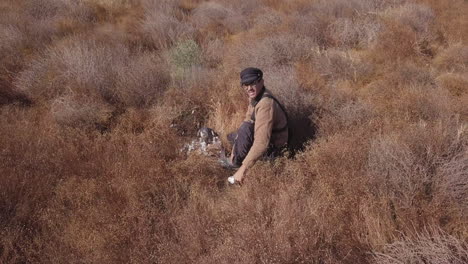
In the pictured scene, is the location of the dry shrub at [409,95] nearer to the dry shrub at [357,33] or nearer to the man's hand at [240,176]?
the dry shrub at [357,33]

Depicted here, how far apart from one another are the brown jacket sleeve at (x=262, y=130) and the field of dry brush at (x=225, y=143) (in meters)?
0.17

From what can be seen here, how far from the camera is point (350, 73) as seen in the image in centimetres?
538

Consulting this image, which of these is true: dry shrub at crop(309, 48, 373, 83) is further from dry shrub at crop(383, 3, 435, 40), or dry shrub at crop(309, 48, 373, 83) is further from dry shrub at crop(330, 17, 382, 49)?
dry shrub at crop(383, 3, 435, 40)

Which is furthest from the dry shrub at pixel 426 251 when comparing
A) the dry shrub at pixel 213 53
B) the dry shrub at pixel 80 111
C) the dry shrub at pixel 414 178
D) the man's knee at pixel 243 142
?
the dry shrub at pixel 213 53

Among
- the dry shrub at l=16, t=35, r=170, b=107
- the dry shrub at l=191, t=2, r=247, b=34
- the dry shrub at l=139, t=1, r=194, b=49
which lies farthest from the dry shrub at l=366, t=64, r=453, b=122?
the dry shrub at l=139, t=1, r=194, b=49

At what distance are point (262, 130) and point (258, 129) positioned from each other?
0.05 metres

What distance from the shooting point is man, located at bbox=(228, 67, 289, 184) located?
126 inches

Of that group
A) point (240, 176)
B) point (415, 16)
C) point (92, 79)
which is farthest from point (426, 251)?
point (415, 16)

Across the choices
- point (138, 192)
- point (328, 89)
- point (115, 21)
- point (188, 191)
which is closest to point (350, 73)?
point (328, 89)

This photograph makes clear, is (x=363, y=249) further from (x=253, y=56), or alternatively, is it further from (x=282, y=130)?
(x=253, y=56)

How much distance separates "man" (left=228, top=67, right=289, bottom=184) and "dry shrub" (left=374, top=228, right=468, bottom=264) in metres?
1.34

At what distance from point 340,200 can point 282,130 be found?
102cm

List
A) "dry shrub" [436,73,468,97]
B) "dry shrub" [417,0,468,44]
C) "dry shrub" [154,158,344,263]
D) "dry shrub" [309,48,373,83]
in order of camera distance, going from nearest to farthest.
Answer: "dry shrub" [154,158,344,263] → "dry shrub" [436,73,468,97] → "dry shrub" [309,48,373,83] → "dry shrub" [417,0,468,44]

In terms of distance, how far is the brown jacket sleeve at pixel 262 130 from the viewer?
3.17 m
